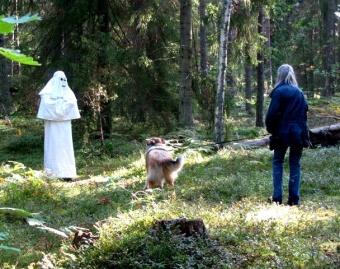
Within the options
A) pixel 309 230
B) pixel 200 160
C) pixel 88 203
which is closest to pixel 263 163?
pixel 200 160

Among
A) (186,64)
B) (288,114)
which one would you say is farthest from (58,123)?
(288,114)

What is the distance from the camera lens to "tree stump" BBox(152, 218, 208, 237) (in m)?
5.39

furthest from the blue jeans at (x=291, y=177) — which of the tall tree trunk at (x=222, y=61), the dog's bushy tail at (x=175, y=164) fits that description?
the tall tree trunk at (x=222, y=61)

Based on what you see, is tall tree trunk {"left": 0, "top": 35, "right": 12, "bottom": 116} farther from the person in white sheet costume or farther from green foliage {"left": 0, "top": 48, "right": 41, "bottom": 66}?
green foliage {"left": 0, "top": 48, "right": 41, "bottom": 66}

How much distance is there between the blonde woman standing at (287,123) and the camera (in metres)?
7.66

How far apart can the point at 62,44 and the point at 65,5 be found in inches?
50.8

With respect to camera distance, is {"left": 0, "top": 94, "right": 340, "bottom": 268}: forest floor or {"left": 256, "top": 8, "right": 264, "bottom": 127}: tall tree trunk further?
{"left": 256, "top": 8, "right": 264, "bottom": 127}: tall tree trunk

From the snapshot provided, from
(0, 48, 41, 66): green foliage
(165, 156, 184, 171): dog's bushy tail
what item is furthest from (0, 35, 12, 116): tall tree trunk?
(0, 48, 41, 66): green foliage

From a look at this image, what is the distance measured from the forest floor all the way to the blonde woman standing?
42 cm

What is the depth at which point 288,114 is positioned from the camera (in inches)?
302

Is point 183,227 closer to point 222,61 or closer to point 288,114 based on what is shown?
point 288,114

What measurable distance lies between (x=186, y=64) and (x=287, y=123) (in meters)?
7.99

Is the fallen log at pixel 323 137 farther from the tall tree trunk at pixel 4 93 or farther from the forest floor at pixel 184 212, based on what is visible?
the tall tree trunk at pixel 4 93

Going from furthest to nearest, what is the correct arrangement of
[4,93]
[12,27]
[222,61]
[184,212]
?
[4,93]
[222,61]
[184,212]
[12,27]
